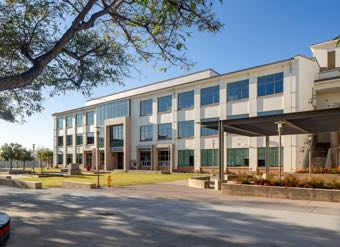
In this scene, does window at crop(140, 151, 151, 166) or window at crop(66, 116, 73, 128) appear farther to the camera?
window at crop(66, 116, 73, 128)

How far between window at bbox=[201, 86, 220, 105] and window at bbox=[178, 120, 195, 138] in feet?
11.4

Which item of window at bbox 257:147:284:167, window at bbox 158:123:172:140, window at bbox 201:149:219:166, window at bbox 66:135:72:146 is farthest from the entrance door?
window at bbox 257:147:284:167

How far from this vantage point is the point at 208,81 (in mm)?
44000

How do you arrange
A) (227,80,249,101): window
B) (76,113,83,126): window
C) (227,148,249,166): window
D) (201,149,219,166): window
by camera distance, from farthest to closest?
(76,113,83,126): window, (201,149,219,166): window, (227,80,249,101): window, (227,148,249,166): window

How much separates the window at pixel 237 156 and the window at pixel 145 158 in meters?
14.9

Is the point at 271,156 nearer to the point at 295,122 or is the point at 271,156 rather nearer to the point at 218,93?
the point at 218,93

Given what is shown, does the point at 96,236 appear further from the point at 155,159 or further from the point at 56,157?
the point at 56,157

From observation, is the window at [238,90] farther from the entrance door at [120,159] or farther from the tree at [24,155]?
the tree at [24,155]

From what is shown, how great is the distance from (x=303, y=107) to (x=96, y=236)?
31.7 m

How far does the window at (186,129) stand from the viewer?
150ft

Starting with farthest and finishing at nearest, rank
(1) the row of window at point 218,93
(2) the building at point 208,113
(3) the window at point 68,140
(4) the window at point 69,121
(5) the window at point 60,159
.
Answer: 1. (5) the window at point 60,159
2. (4) the window at point 69,121
3. (3) the window at point 68,140
4. (1) the row of window at point 218,93
5. (2) the building at point 208,113

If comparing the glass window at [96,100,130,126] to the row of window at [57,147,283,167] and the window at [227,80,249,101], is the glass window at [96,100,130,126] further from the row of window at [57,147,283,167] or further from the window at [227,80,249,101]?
the window at [227,80,249,101]

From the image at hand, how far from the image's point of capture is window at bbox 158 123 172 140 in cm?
4862

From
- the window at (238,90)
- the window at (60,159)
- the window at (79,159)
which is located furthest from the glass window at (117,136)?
the window at (238,90)
